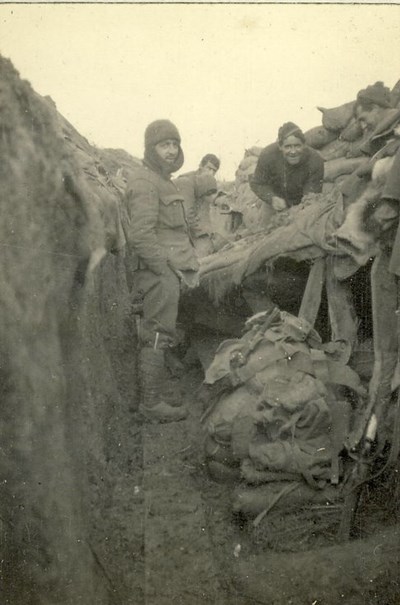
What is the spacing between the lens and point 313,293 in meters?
3.25

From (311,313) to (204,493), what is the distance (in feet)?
3.41

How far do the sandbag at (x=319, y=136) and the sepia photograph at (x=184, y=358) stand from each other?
90 cm

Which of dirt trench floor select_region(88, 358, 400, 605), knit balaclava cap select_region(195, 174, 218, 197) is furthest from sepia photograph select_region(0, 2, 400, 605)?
knit balaclava cap select_region(195, 174, 218, 197)

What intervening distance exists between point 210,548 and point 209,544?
17 millimetres

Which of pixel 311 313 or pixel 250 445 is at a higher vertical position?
pixel 311 313

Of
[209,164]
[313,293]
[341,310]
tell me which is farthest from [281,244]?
[209,164]

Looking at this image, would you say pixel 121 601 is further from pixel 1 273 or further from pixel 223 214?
pixel 223 214

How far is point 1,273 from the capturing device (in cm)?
225

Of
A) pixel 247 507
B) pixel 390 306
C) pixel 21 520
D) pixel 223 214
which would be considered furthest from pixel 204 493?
pixel 223 214

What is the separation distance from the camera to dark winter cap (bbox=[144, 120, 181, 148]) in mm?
2940

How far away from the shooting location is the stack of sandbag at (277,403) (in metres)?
2.72

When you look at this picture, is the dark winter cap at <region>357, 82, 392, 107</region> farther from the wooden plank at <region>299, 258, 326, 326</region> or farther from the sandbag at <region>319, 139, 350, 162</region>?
the sandbag at <region>319, 139, 350, 162</region>

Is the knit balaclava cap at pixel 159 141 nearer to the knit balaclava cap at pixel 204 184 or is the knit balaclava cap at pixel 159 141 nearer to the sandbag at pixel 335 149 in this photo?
the knit balaclava cap at pixel 204 184

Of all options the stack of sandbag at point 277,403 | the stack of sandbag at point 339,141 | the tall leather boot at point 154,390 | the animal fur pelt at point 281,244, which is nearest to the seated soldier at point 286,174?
the stack of sandbag at point 339,141
